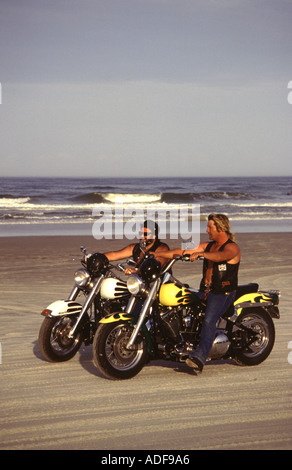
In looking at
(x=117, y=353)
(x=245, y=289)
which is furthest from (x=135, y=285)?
(x=245, y=289)

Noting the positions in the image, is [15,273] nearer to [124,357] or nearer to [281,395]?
[124,357]

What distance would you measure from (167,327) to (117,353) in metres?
0.56

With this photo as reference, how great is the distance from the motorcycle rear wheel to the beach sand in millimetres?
117

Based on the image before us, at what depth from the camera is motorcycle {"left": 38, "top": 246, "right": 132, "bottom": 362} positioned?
6.70 metres

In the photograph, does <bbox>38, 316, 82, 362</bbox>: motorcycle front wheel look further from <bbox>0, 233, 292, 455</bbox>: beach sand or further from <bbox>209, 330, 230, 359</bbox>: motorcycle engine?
<bbox>209, 330, 230, 359</bbox>: motorcycle engine

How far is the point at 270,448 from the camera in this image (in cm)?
470

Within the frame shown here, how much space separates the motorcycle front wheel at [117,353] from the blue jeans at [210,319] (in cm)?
54

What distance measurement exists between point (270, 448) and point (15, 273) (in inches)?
407

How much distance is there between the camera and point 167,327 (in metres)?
6.41

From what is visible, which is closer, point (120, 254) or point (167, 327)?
point (167, 327)

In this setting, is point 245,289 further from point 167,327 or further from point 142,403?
point 142,403

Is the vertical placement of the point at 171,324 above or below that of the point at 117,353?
above
